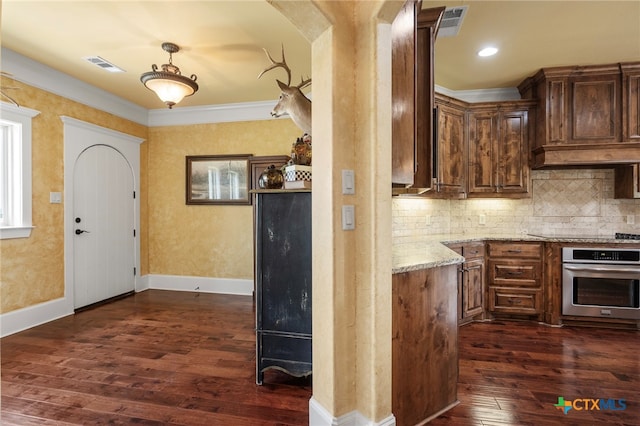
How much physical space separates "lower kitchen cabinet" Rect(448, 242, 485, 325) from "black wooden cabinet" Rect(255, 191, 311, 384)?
191 centimetres

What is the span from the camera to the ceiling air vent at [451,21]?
2609 mm

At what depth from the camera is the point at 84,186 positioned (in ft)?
13.8

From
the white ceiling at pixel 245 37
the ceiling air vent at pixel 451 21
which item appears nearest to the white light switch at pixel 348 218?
the white ceiling at pixel 245 37

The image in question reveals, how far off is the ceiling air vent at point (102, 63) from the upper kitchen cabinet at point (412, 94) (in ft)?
10.3

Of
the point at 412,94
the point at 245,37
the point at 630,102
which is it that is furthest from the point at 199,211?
the point at 630,102

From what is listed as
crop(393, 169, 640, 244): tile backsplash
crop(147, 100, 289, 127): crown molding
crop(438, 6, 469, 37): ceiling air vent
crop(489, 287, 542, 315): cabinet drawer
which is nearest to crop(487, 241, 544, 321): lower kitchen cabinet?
crop(489, 287, 542, 315): cabinet drawer

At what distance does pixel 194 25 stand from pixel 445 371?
10.7ft

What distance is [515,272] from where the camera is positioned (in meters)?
3.71

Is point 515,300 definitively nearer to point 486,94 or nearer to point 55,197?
point 486,94

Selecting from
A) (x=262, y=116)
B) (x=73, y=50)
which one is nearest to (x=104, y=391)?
(x=73, y=50)

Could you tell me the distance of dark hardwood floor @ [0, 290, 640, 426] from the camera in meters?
2.09

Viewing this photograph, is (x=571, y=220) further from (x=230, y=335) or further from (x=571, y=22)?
(x=230, y=335)

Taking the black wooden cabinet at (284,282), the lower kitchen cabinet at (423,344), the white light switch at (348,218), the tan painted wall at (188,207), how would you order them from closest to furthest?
the white light switch at (348,218)
the lower kitchen cabinet at (423,344)
the black wooden cabinet at (284,282)
the tan painted wall at (188,207)

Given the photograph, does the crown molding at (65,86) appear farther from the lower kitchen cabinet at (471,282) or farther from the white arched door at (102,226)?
the lower kitchen cabinet at (471,282)
